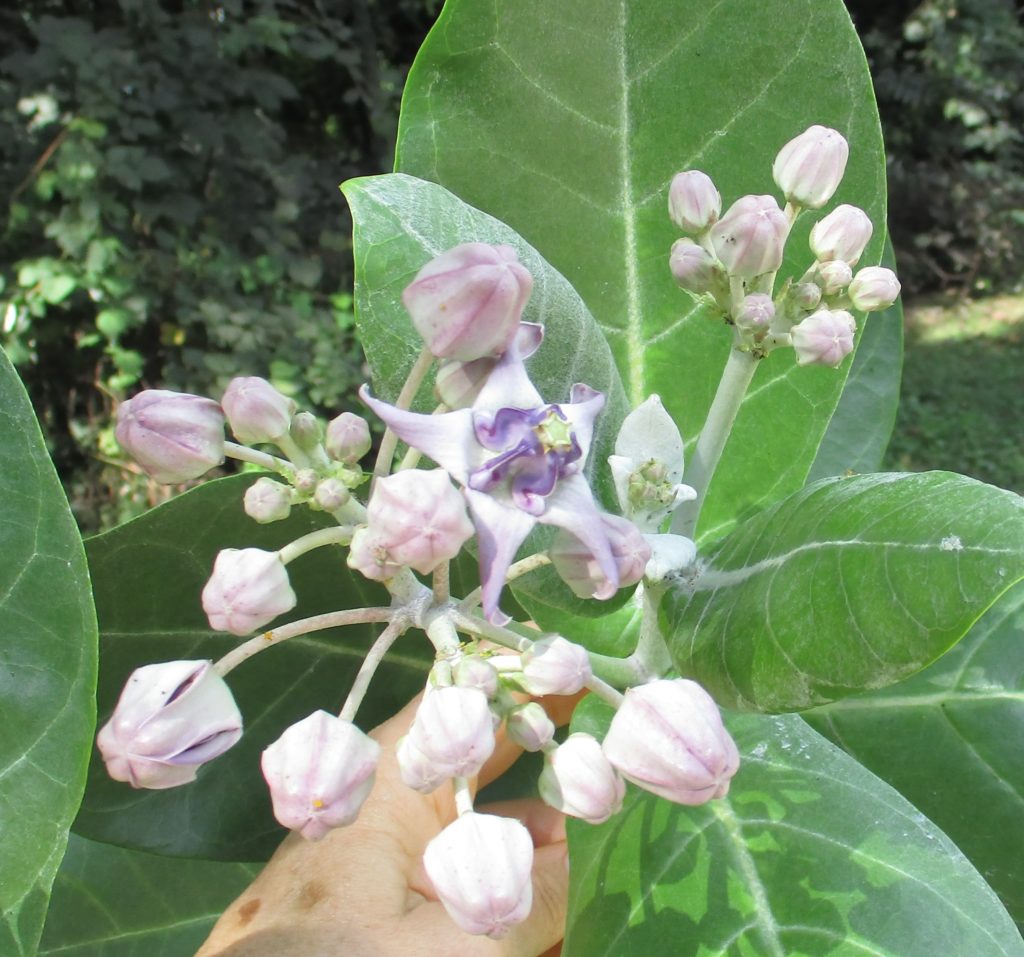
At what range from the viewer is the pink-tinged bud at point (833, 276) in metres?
1.13

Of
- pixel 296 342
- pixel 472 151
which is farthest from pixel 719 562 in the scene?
pixel 296 342

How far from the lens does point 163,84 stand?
176 inches

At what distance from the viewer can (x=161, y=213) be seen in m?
4.44

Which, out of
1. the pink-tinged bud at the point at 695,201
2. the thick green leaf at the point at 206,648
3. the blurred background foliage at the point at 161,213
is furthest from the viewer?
the blurred background foliage at the point at 161,213

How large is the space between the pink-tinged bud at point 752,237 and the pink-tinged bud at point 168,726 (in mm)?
630

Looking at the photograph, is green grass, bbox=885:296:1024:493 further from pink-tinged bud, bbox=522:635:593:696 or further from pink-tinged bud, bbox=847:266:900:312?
pink-tinged bud, bbox=522:635:593:696

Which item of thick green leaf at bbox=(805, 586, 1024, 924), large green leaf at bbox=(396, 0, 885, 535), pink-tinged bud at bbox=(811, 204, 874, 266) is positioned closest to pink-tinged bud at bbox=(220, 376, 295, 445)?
large green leaf at bbox=(396, 0, 885, 535)

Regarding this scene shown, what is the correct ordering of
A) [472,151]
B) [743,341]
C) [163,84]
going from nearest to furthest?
1. [743,341]
2. [472,151]
3. [163,84]

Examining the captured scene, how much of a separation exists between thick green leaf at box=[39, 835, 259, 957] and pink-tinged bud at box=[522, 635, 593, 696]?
1.01m

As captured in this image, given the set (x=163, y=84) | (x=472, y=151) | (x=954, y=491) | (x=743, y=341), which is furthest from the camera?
(x=163, y=84)

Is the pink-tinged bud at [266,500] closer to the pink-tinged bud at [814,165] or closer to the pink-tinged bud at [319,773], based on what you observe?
the pink-tinged bud at [319,773]

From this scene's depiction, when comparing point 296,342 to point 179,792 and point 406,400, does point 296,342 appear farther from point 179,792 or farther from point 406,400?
point 406,400

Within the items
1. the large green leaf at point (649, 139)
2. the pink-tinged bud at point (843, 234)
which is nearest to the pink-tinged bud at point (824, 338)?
the pink-tinged bud at point (843, 234)

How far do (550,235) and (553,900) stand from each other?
2.73ft
